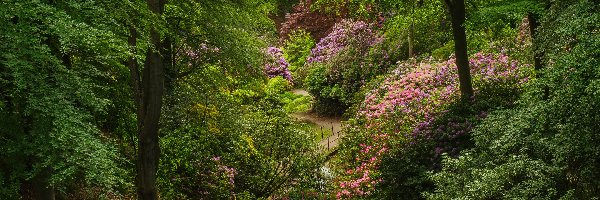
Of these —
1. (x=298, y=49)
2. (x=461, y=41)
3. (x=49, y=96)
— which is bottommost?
(x=298, y=49)

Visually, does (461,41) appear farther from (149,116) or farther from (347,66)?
(347,66)

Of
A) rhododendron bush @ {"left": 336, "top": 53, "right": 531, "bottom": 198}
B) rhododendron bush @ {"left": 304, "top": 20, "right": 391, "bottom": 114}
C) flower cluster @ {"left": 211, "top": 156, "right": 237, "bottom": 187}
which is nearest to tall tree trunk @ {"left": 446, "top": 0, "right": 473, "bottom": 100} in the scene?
rhododendron bush @ {"left": 336, "top": 53, "right": 531, "bottom": 198}

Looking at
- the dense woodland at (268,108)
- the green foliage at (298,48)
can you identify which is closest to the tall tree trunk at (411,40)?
the dense woodland at (268,108)

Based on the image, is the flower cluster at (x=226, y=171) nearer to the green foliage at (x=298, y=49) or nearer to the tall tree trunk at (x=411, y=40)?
the tall tree trunk at (x=411, y=40)

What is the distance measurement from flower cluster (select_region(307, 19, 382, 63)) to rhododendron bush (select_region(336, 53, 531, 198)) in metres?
5.68

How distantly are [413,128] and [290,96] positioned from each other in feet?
33.9

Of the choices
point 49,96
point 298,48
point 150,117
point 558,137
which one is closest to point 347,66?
point 298,48

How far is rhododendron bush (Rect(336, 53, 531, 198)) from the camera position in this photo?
1301 cm

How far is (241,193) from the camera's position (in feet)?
39.3

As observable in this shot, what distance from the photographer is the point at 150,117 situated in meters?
9.08

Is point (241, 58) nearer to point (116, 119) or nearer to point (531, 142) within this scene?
point (116, 119)

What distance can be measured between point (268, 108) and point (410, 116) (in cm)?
381

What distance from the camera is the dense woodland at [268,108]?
698 cm

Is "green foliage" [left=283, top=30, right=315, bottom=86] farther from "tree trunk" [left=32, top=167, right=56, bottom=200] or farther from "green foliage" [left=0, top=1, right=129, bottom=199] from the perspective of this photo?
"green foliage" [left=0, top=1, right=129, bottom=199]
